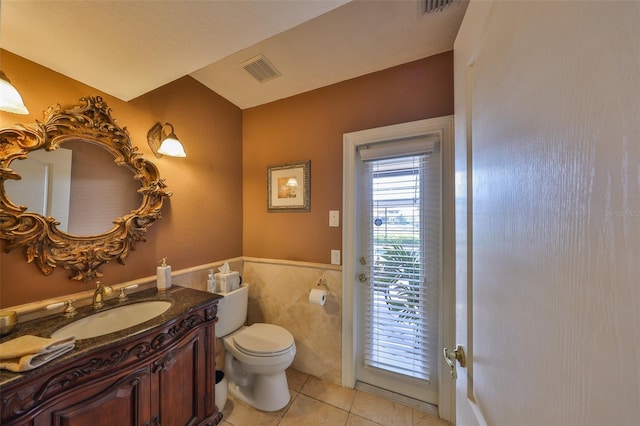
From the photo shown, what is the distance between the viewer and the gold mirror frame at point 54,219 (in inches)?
39.2

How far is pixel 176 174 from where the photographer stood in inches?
64.9

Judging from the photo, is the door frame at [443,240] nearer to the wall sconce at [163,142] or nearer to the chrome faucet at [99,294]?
the wall sconce at [163,142]

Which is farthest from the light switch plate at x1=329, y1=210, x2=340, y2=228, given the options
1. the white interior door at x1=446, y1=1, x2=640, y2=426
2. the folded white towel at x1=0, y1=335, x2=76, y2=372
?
the folded white towel at x1=0, y1=335, x2=76, y2=372

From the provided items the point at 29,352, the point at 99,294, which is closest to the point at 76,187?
the point at 99,294

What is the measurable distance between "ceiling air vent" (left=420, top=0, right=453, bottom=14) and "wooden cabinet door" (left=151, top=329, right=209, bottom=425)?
2.20 meters

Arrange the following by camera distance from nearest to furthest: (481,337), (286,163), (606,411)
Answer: (606,411)
(481,337)
(286,163)

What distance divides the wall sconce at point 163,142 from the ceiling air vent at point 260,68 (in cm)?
71

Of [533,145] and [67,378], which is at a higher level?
[533,145]

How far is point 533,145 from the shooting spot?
375 mm

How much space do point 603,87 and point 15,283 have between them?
6.40 ft

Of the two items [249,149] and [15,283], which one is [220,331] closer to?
[15,283]

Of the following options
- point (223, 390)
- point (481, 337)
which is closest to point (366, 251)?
point (481, 337)

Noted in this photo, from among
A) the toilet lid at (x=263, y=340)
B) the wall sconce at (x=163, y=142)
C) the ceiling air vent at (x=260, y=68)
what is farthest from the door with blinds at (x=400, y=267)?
the wall sconce at (x=163, y=142)

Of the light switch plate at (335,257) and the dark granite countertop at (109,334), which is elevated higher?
the light switch plate at (335,257)
